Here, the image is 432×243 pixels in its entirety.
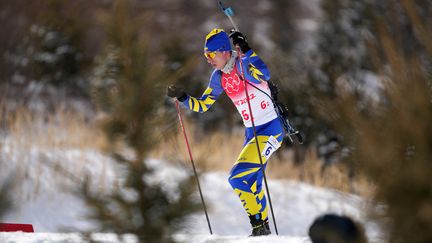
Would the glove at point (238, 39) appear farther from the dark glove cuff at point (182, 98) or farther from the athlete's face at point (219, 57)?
the dark glove cuff at point (182, 98)

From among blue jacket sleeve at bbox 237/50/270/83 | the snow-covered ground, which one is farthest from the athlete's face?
the snow-covered ground

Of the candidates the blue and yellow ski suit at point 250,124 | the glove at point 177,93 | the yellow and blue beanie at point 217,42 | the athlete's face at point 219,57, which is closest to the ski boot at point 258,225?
the blue and yellow ski suit at point 250,124

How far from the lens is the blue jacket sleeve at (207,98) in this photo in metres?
5.47

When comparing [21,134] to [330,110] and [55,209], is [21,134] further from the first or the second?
[330,110]

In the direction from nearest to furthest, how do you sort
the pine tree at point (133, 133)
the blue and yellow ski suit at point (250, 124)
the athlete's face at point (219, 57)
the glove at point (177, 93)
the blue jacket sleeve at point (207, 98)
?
the pine tree at point (133, 133) → the glove at point (177, 93) → the blue and yellow ski suit at point (250, 124) → the athlete's face at point (219, 57) → the blue jacket sleeve at point (207, 98)

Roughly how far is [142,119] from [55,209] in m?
5.61

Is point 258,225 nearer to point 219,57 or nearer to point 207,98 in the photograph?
point 207,98

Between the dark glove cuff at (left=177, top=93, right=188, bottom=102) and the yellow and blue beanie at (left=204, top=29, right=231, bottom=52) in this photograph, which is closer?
the yellow and blue beanie at (left=204, top=29, right=231, bottom=52)

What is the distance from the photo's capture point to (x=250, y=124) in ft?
17.6

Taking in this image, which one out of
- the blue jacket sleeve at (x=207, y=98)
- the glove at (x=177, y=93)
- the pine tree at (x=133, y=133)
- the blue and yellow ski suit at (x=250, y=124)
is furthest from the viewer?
the blue jacket sleeve at (x=207, y=98)

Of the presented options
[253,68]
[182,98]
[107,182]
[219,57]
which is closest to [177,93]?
[182,98]

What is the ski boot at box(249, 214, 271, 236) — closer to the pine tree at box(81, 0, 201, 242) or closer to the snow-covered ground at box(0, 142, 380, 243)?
the snow-covered ground at box(0, 142, 380, 243)

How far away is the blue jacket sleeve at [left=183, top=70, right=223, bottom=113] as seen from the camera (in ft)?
18.0

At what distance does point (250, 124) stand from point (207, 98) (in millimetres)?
448
